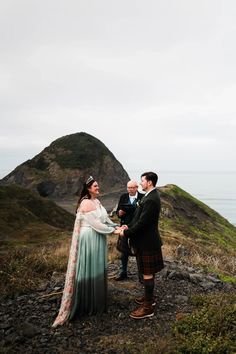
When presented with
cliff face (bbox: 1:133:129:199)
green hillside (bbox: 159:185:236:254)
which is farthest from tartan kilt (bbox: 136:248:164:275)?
cliff face (bbox: 1:133:129:199)

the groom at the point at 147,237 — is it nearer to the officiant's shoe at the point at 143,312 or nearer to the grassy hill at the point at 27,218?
the officiant's shoe at the point at 143,312

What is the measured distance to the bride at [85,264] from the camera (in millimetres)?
6500

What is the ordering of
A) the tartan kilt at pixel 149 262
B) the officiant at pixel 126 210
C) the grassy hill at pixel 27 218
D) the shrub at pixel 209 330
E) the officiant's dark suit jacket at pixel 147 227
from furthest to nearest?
the grassy hill at pixel 27 218 → the officiant at pixel 126 210 → the tartan kilt at pixel 149 262 → the officiant's dark suit jacket at pixel 147 227 → the shrub at pixel 209 330

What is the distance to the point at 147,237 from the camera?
6.59 meters

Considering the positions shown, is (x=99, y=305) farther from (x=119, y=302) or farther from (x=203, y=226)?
(x=203, y=226)

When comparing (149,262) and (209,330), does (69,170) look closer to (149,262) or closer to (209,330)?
(149,262)

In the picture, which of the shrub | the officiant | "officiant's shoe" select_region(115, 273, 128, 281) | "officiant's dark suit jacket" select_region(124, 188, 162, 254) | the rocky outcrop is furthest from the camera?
"officiant's shoe" select_region(115, 273, 128, 281)

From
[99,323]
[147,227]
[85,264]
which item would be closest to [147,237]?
[147,227]

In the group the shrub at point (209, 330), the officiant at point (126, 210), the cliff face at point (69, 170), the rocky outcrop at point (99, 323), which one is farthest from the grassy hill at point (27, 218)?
the cliff face at point (69, 170)

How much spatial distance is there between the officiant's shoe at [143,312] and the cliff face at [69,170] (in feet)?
145

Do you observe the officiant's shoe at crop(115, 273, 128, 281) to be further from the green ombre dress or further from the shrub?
the shrub

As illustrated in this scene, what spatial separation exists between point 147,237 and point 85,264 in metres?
1.24

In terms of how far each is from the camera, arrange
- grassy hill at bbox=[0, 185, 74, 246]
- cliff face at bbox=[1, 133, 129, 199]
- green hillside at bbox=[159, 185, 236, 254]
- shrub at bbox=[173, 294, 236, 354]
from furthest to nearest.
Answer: cliff face at bbox=[1, 133, 129, 199] < green hillside at bbox=[159, 185, 236, 254] < grassy hill at bbox=[0, 185, 74, 246] < shrub at bbox=[173, 294, 236, 354]

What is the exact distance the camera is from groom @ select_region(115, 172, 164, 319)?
646 cm
